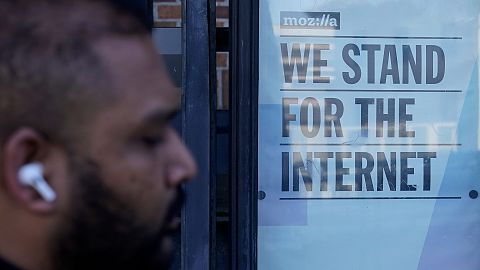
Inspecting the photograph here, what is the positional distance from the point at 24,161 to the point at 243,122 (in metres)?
2.12

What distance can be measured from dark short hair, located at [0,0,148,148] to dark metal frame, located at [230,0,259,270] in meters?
2.04

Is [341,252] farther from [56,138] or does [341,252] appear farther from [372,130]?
[56,138]

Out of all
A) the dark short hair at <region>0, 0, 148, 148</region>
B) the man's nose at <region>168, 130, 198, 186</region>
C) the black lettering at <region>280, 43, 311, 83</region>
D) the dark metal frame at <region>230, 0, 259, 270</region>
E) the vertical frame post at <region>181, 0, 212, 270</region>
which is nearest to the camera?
the dark short hair at <region>0, 0, 148, 148</region>

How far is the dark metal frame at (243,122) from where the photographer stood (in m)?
3.31

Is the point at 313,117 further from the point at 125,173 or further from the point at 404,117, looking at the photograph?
the point at 125,173

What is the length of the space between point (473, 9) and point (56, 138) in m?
2.58

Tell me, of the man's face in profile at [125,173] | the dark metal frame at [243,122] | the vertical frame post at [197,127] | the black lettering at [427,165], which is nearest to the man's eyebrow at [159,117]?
the man's face in profile at [125,173]

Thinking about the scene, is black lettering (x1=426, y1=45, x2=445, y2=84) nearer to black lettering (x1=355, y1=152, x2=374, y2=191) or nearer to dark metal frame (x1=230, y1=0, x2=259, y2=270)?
black lettering (x1=355, y1=152, x2=374, y2=191)

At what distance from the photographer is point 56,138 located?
125 centimetres

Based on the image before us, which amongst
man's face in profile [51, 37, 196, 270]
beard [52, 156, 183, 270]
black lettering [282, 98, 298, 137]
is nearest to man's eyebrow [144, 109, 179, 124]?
man's face in profile [51, 37, 196, 270]

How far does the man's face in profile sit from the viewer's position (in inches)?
50.2

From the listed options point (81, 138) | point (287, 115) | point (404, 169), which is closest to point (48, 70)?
point (81, 138)

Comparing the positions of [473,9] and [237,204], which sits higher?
[473,9]

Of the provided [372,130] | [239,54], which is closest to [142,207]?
[239,54]
